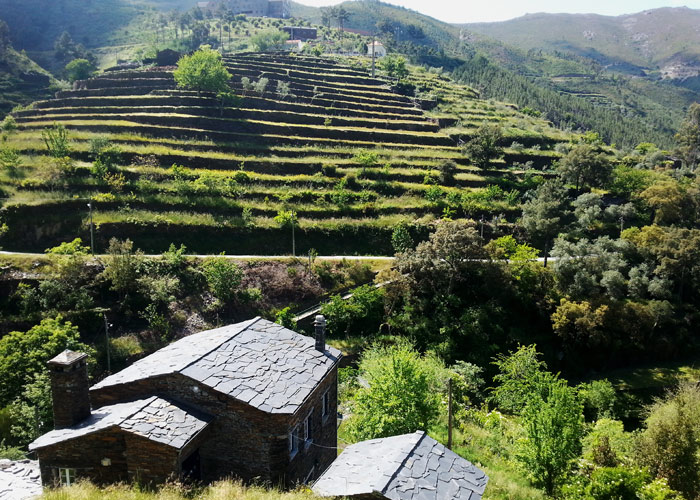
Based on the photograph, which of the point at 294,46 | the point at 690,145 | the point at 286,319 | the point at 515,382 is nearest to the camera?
the point at 515,382

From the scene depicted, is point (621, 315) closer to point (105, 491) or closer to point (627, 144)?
point (105, 491)

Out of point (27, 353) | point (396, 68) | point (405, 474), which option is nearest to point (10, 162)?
point (27, 353)

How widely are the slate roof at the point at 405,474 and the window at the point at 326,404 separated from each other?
14.1ft

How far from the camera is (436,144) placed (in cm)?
6131

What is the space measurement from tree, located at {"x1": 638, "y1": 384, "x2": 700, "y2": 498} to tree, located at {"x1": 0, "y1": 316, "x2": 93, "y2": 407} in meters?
27.4

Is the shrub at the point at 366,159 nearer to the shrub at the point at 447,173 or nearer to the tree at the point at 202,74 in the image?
the shrub at the point at 447,173

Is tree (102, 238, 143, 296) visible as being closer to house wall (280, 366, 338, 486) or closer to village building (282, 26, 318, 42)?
house wall (280, 366, 338, 486)

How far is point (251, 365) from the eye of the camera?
15953mm

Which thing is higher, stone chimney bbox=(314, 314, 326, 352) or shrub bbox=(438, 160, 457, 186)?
shrub bbox=(438, 160, 457, 186)

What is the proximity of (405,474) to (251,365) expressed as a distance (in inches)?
262

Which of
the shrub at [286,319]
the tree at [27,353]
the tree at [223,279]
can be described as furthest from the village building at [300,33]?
the tree at [27,353]

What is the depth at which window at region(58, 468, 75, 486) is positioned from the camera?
44.4ft

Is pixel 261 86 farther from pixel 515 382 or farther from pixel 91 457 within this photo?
pixel 91 457

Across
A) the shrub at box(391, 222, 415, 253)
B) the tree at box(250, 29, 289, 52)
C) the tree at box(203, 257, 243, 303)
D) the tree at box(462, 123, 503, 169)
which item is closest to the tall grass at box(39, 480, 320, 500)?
the tree at box(203, 257, 243, 303)
